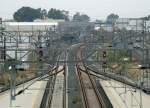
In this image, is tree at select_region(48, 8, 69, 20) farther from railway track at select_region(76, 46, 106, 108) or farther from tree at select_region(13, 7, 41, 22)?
railway track at select_region(76, 46, 106, 108)

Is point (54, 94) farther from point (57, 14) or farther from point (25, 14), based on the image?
point (57, 14)

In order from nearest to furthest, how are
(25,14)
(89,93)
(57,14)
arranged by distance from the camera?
1. (89,93)
2. (25,14)
3. (57,14)

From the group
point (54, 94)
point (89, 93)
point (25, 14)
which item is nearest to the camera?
point (54, 94)

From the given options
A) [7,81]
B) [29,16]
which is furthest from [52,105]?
[29,16]

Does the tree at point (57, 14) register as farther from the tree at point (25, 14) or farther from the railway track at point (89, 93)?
the railway track at point (89, 93)

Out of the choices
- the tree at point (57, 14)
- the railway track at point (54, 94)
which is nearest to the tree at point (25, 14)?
the tree at point (57, 14)

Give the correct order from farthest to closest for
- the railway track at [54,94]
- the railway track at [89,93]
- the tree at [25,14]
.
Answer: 1. the tree at [25,14]
2. the railway track at [89,93]
3. the railway track at [54,94]

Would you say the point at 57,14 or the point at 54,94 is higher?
the point at 57,14

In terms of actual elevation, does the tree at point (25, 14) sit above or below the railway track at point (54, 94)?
above

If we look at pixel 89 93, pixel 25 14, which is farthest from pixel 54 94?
pixel 25 14

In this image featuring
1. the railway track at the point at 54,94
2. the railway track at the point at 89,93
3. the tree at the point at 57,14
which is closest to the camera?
the railway track at the point at 54,94

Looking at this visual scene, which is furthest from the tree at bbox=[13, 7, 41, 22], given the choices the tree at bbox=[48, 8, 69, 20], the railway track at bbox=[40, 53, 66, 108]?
the railway track at bbox=[40, 53, 66, 108]

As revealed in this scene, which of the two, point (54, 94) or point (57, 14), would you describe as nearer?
point (54, 94)

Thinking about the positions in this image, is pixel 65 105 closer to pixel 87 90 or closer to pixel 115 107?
pixel 115 107
